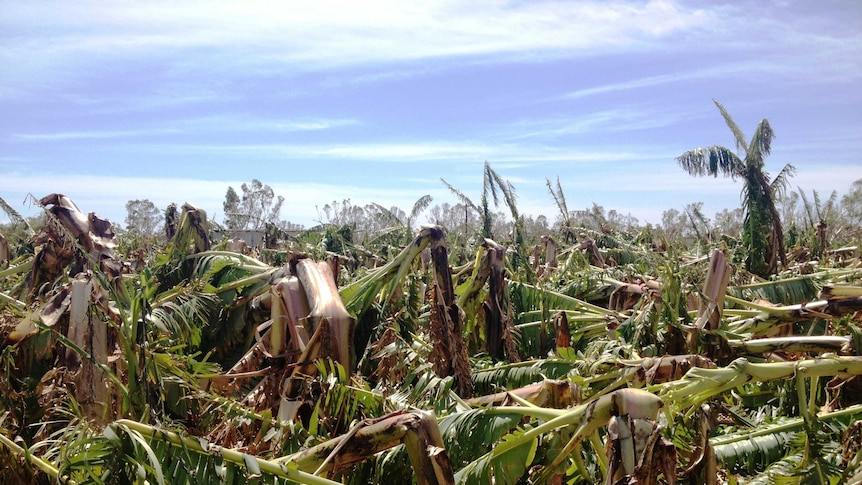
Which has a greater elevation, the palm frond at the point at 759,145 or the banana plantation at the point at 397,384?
the palm frond at the point at 759,145

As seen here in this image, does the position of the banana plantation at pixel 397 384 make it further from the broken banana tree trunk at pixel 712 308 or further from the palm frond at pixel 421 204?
the palm frond at pixel 421 204

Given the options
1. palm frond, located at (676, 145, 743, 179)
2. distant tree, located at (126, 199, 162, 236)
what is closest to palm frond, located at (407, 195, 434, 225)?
palm frond, located at (676, 145, 743, 179)

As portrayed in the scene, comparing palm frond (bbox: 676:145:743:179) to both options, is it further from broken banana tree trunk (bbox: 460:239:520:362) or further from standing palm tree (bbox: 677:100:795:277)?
broken banana tree trunk (bbox: 460:239:520:362)

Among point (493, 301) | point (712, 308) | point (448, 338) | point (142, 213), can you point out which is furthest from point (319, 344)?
point (142, 213)

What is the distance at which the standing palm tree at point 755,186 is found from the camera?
7.84 meters

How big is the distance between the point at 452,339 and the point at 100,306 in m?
1.43

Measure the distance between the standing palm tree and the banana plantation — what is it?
401cm

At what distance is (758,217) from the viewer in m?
8.14

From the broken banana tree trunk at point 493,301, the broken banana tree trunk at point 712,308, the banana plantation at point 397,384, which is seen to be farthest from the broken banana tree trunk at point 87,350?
the broken banana tree trunk at point 712,308

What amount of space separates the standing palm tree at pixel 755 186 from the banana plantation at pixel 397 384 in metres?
4.01

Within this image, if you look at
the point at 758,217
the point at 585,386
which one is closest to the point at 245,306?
the point at 585,386

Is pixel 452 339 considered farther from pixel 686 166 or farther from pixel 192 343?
pixel 686 166

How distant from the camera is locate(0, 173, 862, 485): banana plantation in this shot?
1.80 meters

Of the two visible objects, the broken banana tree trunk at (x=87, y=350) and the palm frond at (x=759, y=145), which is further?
the palm frond at (x=759, y=145)
